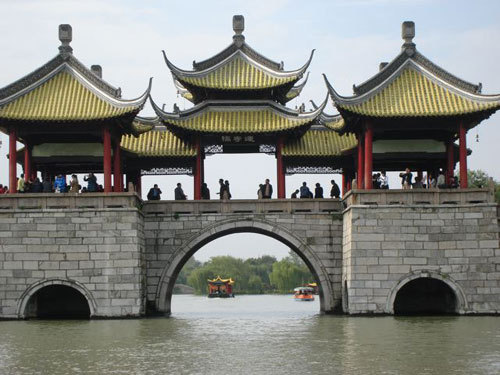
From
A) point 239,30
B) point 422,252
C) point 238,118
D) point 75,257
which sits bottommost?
point 75,257

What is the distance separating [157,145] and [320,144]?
218 inches

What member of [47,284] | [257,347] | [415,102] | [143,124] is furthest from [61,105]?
[257,347]

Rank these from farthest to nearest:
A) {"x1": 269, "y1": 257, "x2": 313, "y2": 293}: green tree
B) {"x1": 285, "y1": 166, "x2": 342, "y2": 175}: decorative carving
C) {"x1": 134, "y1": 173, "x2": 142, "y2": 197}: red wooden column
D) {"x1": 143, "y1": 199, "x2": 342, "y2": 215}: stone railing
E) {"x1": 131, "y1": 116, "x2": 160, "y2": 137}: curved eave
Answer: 1. {"x1": 269, "y1": 257, "x2": 313, "y2": 293}: green tree
2. {"x1": 134, "y1": 173, "x2": 142, "y2": 197}: red wooden column
3. {"x1": 285, "y1": 166, "x2": 342, "y2": 175}: decorative carving
4. {"x1": 131, "y1": 116, "x2": 160, "y2": 137}: curved eave
5. {"x1": 143, "y1": 199, "x2": 342, "y2": 215}: stone railing

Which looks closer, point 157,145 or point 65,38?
point 65,38

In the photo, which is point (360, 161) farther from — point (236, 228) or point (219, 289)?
point (219, 289)

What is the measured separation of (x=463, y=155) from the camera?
28.0 m

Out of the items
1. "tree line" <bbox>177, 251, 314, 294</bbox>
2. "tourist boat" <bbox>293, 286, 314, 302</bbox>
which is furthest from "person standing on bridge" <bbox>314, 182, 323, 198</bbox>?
"tree line" <bbox>177, 251, 314, 294</bbox>

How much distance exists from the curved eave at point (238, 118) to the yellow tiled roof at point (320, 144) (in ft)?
3.85

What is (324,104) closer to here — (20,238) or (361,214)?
(361,214)

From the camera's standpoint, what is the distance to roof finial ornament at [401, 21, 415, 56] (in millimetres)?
29562

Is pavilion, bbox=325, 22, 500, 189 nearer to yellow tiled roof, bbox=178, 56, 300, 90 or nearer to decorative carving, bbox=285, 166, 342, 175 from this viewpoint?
decorative carving, bbox=285, 166, 342, 175

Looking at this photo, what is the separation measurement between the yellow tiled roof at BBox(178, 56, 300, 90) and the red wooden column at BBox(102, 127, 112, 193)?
139 inches

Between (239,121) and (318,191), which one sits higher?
(239,121)

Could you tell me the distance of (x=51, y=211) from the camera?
26969 millimetres
